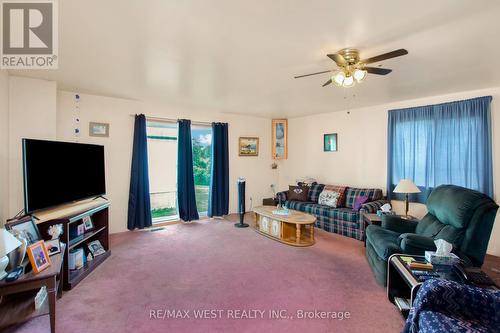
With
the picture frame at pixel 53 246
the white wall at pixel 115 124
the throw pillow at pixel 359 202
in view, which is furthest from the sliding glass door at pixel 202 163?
the picture frame at pixel 53 246

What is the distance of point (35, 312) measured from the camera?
6.95 feet

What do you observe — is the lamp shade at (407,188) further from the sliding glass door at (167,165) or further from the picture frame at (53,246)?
the picture frame at (53,246)

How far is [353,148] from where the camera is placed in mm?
5094

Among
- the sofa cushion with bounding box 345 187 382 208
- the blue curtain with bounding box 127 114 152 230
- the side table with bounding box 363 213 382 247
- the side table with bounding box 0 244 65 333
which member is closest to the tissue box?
the side table with bounding box 363 213 382 247

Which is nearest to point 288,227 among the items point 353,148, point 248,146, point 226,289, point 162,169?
point 226,289

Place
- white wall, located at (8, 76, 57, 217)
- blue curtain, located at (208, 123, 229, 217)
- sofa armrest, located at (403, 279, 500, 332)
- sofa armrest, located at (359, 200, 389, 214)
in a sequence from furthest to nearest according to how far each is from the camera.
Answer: blue curtain, located at (208, 123, 229, 217)
sofa armrest, located at (359, 200, 389, 214)
white wall, located at (8, 76, 57, 217)
sofa armrest, located at (403, 279, 500, 332)

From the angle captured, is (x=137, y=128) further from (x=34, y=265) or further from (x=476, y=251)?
(x=476, y=251)

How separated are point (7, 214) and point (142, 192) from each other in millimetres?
1748

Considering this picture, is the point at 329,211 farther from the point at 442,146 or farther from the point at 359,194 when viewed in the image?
the point at 442,146

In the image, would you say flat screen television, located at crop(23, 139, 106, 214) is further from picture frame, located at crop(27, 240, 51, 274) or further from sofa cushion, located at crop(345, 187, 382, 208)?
sofa cushion, located at crop(345, 187, 382, 208)

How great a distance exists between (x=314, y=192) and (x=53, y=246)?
14.5 ft

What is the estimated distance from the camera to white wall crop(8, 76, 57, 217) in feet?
10.1

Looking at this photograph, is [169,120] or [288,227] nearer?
[288,227]
